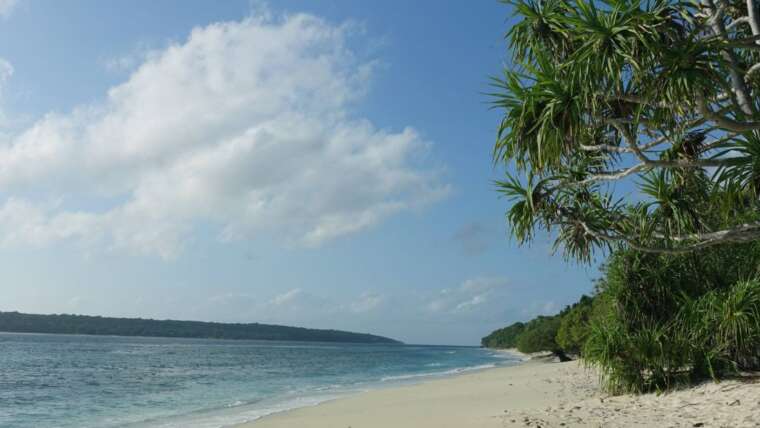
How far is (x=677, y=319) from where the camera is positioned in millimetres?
11953

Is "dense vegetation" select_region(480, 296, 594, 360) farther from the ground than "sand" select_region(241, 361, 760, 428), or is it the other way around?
"dense vegetation" select_region(480, 296, 594, 360)

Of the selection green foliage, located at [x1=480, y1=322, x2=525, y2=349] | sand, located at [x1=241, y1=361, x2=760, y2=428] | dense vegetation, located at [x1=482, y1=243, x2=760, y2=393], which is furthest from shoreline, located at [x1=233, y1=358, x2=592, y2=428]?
green foliage, located at [x1=480, y1=322, x2=525, y2=349]

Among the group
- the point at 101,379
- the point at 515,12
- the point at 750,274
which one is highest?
the point at 515,12

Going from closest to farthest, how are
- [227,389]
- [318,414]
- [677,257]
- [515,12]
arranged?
[515,12] → [677,257] → [318,414] → [227,389]

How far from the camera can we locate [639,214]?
25.9ft

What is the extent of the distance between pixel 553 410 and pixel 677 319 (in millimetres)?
3546

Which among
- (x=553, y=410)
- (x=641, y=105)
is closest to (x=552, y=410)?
(x=553, y=410)

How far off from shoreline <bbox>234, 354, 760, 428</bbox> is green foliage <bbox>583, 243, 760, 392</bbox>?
0.58 m

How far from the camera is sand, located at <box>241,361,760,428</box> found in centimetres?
882

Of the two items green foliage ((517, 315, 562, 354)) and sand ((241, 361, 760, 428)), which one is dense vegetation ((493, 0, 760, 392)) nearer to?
sand ((241, 361, 760, 428))

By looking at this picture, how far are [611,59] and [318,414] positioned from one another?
1159cm

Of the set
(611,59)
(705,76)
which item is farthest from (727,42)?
(611,59)

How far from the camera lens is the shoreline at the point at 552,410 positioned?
884 centimetres

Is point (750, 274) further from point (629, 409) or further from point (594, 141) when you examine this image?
point (594, 141)
